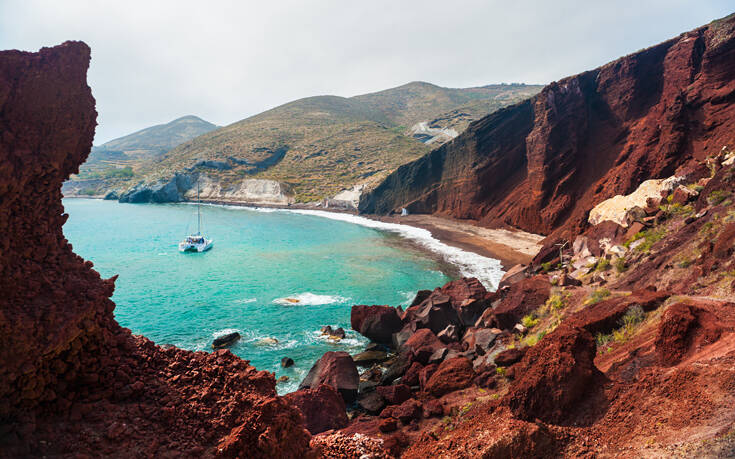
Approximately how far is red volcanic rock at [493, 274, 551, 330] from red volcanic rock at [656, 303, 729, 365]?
7872 mm

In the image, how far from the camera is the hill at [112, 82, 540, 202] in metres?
96.2

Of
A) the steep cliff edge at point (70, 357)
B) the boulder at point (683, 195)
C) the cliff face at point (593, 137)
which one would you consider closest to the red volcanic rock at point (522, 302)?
the boulder at point (683, 195)

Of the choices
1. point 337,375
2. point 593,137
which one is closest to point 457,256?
point 593,137

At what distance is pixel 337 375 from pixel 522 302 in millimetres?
7893

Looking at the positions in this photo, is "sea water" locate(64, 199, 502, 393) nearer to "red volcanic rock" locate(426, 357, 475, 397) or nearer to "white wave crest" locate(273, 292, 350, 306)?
"white wave crest" locate(273, 292, 350, 306)

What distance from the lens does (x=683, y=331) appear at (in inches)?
222

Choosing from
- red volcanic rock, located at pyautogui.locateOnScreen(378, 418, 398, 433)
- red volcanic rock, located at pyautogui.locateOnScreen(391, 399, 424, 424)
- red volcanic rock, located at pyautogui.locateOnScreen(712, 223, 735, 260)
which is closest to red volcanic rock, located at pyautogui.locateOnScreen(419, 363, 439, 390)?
red volcanic rock, located at pyautogui.locateOnScreen(391, 399, 424, 424)

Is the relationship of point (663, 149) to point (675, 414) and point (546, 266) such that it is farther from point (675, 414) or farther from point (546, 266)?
point (675, 414)

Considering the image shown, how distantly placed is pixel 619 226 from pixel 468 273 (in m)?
11.9

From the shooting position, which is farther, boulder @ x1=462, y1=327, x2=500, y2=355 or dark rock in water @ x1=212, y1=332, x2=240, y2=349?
dark rock in water @ x1=212, y1=332, x2=240, y2=349

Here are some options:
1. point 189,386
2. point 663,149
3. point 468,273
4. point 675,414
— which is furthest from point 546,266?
point 189,386

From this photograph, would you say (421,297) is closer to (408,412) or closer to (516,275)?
(516,275)

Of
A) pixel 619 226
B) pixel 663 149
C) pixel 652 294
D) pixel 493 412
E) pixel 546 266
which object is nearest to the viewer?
pixel 493 412

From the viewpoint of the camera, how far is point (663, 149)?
92.1 ft
